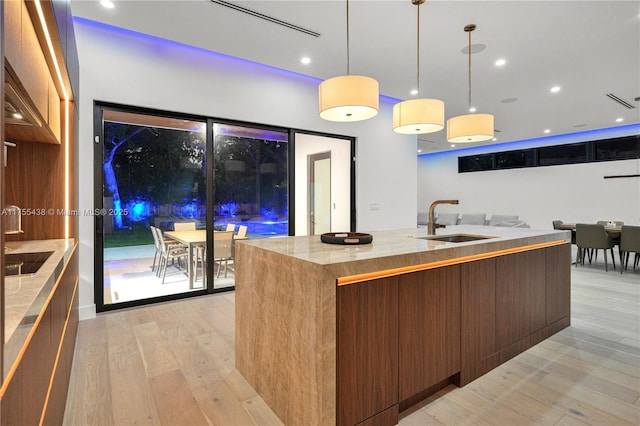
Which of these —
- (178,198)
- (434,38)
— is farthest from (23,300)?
(434,38)

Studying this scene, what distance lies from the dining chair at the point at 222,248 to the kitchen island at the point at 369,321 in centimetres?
228

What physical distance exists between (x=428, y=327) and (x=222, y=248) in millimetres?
3274

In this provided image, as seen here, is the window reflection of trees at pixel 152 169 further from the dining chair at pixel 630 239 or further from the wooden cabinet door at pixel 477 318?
the dining chair at pixel 630 239

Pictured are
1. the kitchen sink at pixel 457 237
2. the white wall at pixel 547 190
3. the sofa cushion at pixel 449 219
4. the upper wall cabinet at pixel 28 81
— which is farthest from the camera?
the sofa cushion at pixel 449 219

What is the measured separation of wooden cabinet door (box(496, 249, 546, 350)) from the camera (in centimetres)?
249

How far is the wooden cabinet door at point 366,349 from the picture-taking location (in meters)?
1.64

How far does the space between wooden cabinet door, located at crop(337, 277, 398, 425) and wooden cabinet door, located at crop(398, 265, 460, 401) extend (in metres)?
0.08

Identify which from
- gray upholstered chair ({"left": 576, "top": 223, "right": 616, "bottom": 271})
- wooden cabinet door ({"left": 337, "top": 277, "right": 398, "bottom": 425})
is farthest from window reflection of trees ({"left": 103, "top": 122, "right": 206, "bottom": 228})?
gray upholstered chair ({"left": 576, "top": 223, "right": 616, "bottom": 271})

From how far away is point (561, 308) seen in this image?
3.17 m

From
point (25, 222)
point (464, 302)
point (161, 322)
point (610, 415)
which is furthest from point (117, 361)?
point (610, 415)

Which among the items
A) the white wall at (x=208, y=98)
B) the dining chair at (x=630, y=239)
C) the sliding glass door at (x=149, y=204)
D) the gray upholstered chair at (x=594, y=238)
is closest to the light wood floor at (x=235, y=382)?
the sliding glass door at (x=149, y=204)

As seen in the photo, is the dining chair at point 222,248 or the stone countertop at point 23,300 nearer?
the stone countertop at point 23,300

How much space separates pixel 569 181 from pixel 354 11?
9.13 metres

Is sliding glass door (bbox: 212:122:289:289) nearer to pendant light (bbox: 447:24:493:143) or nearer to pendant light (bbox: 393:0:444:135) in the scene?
pendant light (bbox: 393:0:444:135)
